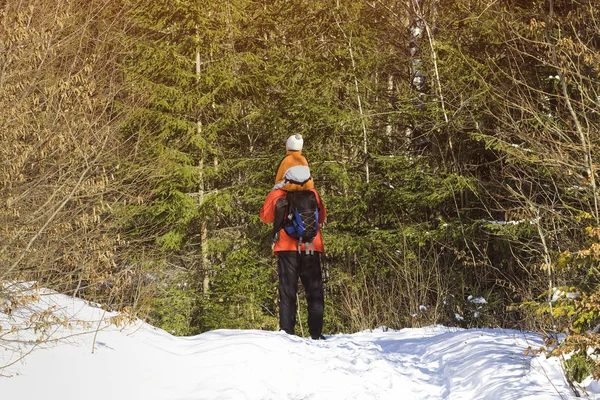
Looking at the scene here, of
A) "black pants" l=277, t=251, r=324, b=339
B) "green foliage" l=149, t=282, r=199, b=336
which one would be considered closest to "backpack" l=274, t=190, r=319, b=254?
"black pants" l=277, t=251, r=324, b=339

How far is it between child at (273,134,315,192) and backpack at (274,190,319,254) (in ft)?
0.33

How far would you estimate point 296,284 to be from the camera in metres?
8.09

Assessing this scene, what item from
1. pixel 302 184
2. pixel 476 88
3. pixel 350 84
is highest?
pixel 350 84

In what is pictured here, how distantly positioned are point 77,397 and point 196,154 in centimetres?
1091

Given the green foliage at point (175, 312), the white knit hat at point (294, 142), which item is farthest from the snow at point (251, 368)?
the green foliage at point (175, 312)

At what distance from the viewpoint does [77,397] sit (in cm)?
459

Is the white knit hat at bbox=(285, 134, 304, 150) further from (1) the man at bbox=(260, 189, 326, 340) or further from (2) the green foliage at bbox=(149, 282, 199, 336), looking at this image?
(2) the green foliage at bbox=(149, 282, 199, 336)

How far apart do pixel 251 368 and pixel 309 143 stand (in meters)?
8.70

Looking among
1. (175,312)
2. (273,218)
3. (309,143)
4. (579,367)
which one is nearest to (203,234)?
(175,312)

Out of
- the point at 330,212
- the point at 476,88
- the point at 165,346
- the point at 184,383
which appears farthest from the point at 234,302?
the point at 184,383

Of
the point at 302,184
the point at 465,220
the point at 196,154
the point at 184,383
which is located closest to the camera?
the point at 184,383

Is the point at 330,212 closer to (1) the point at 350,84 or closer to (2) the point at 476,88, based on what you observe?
(1) the point at 350,84

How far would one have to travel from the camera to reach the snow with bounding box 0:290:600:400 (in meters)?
4.86

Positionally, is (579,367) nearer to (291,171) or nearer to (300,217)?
(300,217)
